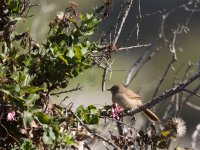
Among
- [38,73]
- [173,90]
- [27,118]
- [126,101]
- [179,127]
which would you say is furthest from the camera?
[126,101]

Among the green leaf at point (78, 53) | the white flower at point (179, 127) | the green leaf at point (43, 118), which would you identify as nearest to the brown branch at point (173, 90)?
the white flower at point (179, 127)

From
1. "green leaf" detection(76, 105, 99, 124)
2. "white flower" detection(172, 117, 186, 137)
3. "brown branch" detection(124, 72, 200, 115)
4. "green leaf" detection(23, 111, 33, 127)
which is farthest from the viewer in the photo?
"white flower" detection(172, 117, 186, 137)

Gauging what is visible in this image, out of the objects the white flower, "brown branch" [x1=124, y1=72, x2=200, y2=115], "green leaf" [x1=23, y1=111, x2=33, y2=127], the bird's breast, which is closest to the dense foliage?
"green leaf" [x1=23, y1=111, x2=33, y2=127]

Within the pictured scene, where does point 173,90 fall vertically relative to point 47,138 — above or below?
above

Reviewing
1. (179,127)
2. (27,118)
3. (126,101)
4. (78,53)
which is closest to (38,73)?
(78,53)

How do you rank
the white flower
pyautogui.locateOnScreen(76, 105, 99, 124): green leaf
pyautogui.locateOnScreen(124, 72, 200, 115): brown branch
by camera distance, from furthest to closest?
1. the white flower
2. pyautogui.locateOnScreen(124, 72, 200, 115): brown branch
3. pyautogui.locateOnScreen(76, 105, 99, 124): green leaf

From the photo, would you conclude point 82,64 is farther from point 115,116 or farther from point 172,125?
point 172,125

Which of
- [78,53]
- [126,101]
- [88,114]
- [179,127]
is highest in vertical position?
[126,101]

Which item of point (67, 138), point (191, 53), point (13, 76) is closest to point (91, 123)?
point (67, 138)

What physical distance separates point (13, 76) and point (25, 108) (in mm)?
155

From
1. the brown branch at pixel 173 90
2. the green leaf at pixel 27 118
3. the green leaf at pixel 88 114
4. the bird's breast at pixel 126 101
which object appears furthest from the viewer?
the bird's breast at pixel 126 101

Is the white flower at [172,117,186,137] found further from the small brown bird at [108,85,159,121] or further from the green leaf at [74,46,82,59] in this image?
the small brown bird at [108,85,159,121]

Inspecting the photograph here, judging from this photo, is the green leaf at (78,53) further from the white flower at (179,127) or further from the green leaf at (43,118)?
the white flower at (179,127)

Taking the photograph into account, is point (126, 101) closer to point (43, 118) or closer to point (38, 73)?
point (38, 73)
